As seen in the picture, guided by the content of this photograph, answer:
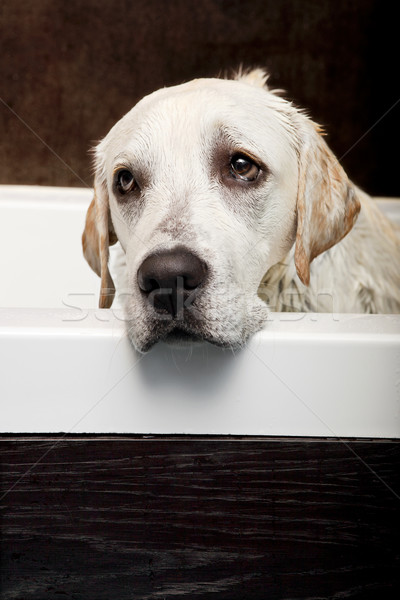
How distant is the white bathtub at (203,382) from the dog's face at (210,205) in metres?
0.07

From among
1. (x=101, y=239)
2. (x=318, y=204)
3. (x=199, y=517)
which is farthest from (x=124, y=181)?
(x=199, y=517)

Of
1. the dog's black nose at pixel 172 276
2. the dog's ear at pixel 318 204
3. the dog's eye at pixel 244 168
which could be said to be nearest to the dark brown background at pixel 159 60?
the dog's ear at pixel 318 204

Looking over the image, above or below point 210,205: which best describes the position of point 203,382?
below

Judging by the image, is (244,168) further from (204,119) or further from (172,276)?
(172,276)

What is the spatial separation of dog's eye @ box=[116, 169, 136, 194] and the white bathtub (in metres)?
0.51

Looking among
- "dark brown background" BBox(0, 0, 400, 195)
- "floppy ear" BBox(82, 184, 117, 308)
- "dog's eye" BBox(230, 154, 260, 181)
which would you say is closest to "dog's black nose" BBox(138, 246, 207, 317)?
"dog's eye" BBox(230, 154, 260, 181)

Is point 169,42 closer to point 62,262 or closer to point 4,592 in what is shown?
point 62,262

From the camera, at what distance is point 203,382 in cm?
112

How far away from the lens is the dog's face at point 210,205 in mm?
1177

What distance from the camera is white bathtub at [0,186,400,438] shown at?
3.61 ft

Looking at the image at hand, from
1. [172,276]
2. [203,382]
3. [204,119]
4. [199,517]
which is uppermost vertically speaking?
[204,119]

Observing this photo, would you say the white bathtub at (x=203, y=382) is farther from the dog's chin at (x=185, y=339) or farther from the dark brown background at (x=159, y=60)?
the dark brown background at (x=159, y=60)

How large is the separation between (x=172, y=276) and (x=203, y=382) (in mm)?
198

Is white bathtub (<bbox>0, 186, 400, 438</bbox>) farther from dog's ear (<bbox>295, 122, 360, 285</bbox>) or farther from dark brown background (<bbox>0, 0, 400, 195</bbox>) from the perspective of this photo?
dark brown background (<bbox>0, 0, 400, 195</bbox>)
